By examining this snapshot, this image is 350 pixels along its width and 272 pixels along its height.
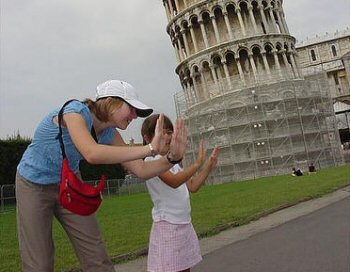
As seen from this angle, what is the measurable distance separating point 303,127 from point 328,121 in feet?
15.9

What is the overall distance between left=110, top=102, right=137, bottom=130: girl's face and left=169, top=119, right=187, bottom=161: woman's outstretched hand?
32 centimetres

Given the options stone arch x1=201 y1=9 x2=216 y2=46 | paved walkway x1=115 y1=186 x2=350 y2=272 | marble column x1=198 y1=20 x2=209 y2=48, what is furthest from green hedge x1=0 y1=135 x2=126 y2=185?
stone arch x1=201 y1=9 x2=216 y2=46

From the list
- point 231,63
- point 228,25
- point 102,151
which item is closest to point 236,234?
point 102,151

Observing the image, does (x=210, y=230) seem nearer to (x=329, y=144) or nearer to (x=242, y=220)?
(x=242, y=220)

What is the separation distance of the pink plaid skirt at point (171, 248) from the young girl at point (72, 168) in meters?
0.44

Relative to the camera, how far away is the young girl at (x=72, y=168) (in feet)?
9.82

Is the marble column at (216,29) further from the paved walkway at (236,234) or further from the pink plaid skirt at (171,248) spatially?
the pink plaid skirt at (171,248)

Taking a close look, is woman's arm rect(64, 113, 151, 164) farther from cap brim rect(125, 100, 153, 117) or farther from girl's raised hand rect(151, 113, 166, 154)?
cap brim rect(125, 100, 153, 117)

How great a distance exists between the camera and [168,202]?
3.80 metres

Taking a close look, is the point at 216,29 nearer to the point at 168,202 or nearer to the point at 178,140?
the point at 168,202

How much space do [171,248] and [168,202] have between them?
1.16 feet

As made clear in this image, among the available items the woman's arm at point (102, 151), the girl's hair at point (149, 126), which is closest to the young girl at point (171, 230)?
the girl's hair at point (149, 126)

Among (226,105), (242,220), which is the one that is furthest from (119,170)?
(242,220)

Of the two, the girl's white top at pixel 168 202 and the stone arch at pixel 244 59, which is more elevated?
the stone arch at pixel 244 59
